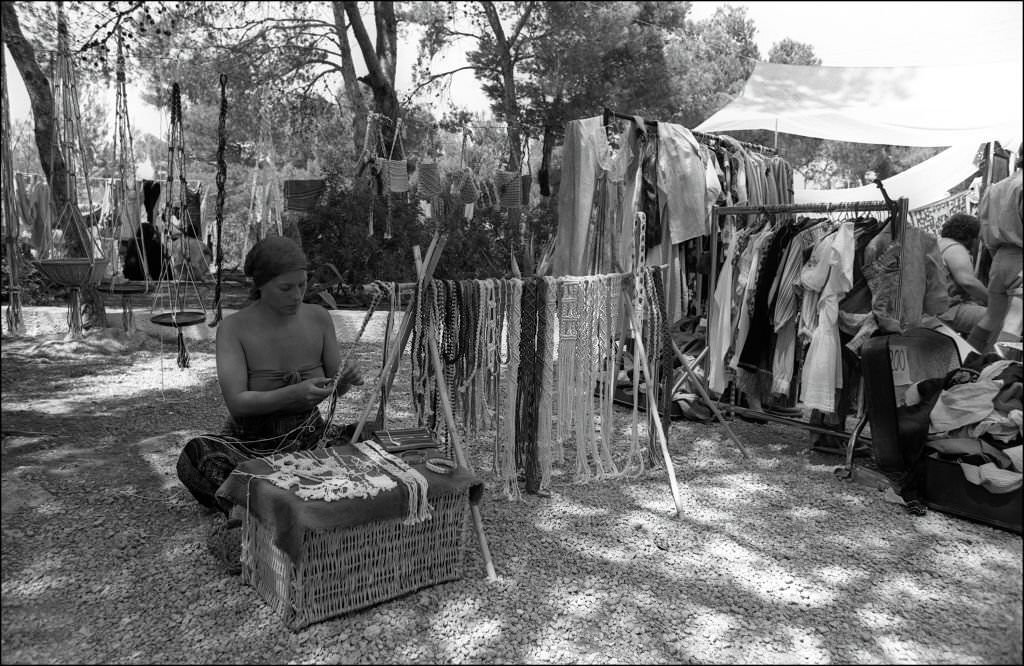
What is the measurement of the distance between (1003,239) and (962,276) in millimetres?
2437

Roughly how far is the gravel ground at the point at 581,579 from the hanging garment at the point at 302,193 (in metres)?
5.95

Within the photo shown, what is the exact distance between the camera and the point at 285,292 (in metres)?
2.88

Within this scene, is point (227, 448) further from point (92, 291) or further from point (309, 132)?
point (309, 132)

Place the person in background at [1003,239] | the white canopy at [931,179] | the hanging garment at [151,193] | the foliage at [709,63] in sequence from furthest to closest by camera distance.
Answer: the foliage at [709,63], the hanging garment at [151,193], the white canopy at [931,179], the person in background at [1003,239]

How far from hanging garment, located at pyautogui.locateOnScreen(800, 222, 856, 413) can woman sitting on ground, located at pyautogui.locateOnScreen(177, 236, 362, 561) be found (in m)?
2.38

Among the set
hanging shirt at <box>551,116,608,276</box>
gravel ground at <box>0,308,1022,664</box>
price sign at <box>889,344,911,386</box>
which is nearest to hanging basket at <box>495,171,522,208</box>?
hanging shirt at <box>551,116,608,276</box>

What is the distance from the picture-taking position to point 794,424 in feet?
14.2

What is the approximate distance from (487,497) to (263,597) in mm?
1238

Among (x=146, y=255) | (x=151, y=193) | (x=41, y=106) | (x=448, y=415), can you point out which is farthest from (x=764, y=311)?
(x=151, y=193)

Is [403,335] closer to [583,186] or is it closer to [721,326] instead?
[583,186]

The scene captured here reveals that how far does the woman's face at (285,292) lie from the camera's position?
2.86 metres

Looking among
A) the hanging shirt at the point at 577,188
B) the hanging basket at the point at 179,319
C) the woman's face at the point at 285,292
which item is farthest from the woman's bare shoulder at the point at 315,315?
the hanging shirt at the point at 577,188

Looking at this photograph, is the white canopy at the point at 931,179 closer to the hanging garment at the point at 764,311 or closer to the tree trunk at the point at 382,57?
the hanging garment at the point at 764,311

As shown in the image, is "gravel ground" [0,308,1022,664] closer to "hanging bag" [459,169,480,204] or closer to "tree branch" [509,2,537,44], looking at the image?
"hanging bag" [459,169,480,204]
